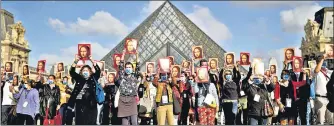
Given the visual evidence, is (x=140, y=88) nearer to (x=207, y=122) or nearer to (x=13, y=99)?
(x=207, y=122)

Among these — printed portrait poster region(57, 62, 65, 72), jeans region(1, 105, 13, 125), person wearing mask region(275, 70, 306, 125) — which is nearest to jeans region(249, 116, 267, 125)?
person wearing mask region(275, 70, 306, 125)

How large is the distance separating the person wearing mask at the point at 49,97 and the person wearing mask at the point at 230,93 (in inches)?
141

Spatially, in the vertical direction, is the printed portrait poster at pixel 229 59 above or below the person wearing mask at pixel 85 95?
above

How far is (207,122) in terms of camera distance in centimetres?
1022

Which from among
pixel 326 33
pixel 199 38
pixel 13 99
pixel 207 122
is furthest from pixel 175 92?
pixel 326 33

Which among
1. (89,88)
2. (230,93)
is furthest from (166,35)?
(89,88)

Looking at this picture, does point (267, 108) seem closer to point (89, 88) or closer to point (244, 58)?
point (244, 58)

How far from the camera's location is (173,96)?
10086 millimetres

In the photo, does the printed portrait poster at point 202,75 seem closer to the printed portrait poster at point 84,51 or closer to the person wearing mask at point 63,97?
the printed portrait poster at point 84,51

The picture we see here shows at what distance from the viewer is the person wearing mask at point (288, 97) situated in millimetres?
11367

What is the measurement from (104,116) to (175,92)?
269 cm

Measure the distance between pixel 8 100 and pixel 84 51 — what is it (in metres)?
3.23

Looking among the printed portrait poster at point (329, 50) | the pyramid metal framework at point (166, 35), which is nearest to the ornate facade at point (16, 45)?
the pyramid metal framework at point (166, 35)

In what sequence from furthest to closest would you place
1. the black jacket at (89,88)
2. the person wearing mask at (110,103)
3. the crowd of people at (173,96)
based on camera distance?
the person wearing mask at (110,103) < the crowd of people at (173,96) < the black jacket at (89,88)
